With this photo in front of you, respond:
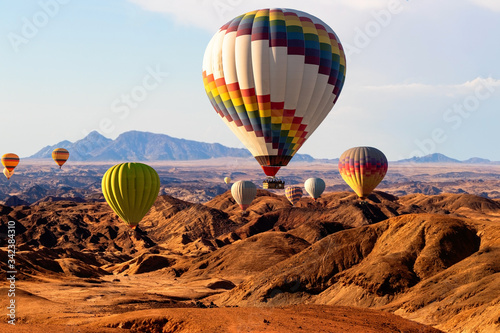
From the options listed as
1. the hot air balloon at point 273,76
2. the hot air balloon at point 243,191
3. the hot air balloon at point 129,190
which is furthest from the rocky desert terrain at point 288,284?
the hot air balloon at point 273,76

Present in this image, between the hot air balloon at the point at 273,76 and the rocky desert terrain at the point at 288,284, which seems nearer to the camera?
the rocky desert terrain at the point at 288,284

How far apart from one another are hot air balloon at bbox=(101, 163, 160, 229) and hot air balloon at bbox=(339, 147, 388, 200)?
34.7m

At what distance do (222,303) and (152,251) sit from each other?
46569 mm

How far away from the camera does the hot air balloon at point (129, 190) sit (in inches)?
2625

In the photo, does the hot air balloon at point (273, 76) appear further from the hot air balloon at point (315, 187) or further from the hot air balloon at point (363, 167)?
the hot air balloon at point (315, 187)

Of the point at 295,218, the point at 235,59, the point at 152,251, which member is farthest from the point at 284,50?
the point at 295,218

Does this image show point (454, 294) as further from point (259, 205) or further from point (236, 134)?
point (259, 205)

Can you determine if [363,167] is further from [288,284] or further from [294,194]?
[294,194]

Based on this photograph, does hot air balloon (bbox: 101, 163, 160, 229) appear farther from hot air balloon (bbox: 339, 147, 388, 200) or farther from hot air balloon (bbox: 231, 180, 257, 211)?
hot air balloon (bbox: 231, 180, 257, 211)

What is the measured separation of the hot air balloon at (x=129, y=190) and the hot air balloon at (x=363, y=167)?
34676mm

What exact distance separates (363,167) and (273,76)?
44.4m

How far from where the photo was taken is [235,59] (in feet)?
153

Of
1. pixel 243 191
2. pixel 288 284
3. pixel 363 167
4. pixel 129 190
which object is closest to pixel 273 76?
pixel 288 284

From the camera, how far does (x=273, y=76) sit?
46.2m
